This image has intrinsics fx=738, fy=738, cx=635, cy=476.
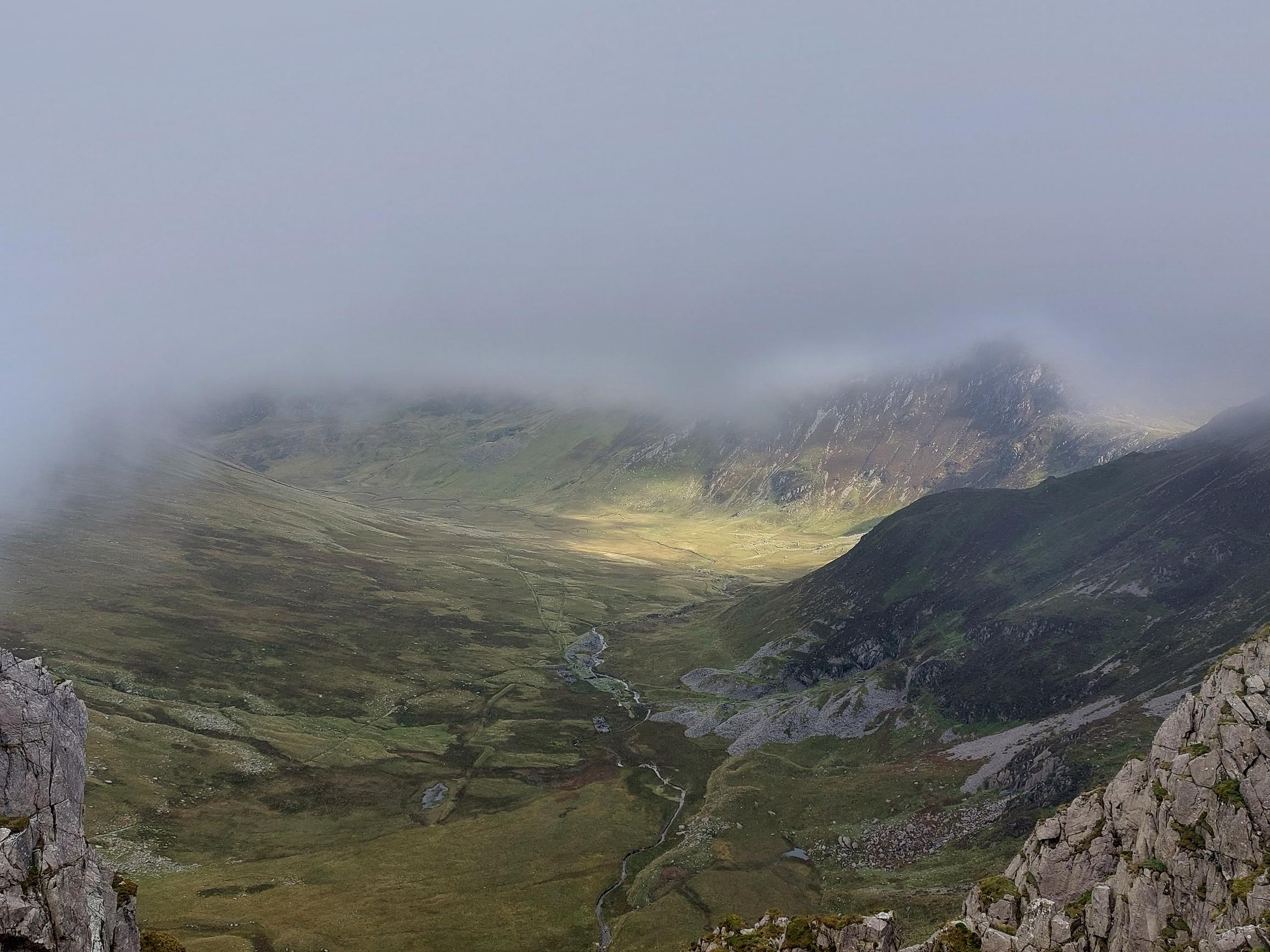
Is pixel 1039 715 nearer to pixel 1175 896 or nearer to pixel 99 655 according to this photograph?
pixel 1175 896

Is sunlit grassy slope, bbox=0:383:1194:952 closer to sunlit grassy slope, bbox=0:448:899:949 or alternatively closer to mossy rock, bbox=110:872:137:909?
sunlit grassy slope, bbox=0:448:899:949

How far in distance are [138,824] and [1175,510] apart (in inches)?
9072

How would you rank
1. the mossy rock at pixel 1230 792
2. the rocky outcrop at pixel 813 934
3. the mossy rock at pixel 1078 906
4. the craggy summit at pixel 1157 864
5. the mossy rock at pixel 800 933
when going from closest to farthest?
the craggy summit at pixel 1157 864 → the mossy rock at pixel 1230 792 → the mossy rock at pixel 1078 906 → the rocky outcrop at pixel 813 934 → the mossy rock at pixel 800 933

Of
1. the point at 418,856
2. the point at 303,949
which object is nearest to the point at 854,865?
the point at 418,856

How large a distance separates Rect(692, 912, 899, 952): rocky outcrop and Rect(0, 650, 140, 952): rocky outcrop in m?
35.4

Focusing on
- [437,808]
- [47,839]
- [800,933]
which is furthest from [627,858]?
[47,839]

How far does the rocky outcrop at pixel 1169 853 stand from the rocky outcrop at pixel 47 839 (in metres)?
43.6

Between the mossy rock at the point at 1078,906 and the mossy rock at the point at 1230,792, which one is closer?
the mossy rock at the point at 1230,792

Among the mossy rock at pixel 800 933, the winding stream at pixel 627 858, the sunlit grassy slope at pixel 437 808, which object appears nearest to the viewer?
the mossy rock at pixel 800 933

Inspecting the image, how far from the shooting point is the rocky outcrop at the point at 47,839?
115 ft

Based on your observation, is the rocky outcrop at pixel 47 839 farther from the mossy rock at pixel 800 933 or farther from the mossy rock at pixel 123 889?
the mossy rock at pixel 800 933

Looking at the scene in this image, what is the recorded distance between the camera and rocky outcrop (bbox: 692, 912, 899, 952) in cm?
4091

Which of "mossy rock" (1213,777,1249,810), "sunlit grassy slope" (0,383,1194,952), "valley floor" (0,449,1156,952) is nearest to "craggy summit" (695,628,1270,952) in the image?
"mossy rock" (1213,777,1249,810)


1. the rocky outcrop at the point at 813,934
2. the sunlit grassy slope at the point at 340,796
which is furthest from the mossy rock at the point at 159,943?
the sunlit grassy slope at the point at 340,796
